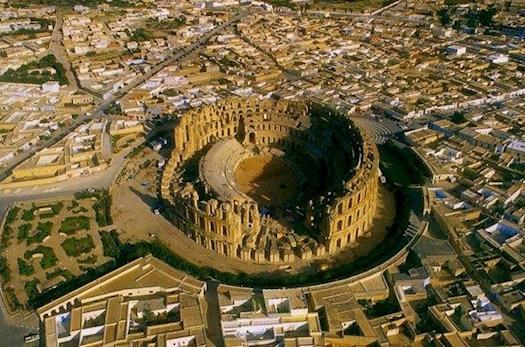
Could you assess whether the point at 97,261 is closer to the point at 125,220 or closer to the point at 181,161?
the point at 125,220

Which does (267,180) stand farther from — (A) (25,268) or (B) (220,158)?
(A) (25,268)

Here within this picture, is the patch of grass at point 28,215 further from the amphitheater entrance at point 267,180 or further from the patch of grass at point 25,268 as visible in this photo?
the amphitheater entrance at point 267,180

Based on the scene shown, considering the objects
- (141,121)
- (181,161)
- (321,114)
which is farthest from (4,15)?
(321,114)

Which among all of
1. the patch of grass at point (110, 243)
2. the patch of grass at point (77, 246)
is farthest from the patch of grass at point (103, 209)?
the patch of grass at point (77, 246)

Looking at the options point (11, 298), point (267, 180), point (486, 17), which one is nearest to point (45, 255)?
point (11, 298)

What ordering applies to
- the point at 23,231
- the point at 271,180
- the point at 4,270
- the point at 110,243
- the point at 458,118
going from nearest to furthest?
the point at 4,270 → the point at 110,243 → the point at 23,231 → the point at 271,180 → the point at 458,118

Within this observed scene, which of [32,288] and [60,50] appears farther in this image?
[60,50]

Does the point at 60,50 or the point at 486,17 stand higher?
the point at 486,17
